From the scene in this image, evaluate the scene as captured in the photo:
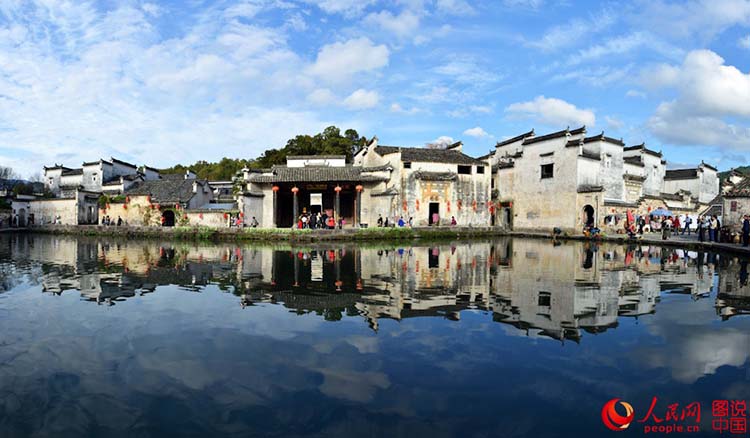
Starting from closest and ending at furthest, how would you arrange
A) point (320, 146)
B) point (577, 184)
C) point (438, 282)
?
point (438, 282) → point (577, 184) → point (320, 146)

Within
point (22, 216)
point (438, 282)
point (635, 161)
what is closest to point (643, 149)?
point (635, 161)

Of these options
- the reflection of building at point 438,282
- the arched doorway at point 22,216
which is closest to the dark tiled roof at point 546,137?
the reflection of building at point 438,282

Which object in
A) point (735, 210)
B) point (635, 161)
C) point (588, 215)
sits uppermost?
point (635, 161)

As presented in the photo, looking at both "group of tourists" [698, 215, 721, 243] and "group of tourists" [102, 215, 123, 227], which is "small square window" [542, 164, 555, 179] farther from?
"group of tourists" [102, 215, 123, 227]

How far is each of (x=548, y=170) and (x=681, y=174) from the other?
16.8 m

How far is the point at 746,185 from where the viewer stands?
17500 millimetres

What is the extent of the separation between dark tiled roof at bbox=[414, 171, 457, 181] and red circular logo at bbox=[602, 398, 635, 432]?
2588cm

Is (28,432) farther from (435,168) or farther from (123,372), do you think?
(435,168)

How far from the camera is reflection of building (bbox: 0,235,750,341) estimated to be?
257 inches

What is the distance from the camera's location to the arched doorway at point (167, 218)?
106 feet

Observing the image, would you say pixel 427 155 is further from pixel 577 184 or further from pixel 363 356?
pixel 363 356

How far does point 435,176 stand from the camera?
29.3 meters

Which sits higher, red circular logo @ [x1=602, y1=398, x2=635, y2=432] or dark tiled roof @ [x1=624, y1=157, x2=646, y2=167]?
dark tiled roof @ [x1=624, y1=157, x2=646, y2=167]

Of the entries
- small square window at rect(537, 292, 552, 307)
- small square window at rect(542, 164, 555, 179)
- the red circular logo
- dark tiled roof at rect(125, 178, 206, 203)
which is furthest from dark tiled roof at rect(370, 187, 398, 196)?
the red circular logo
